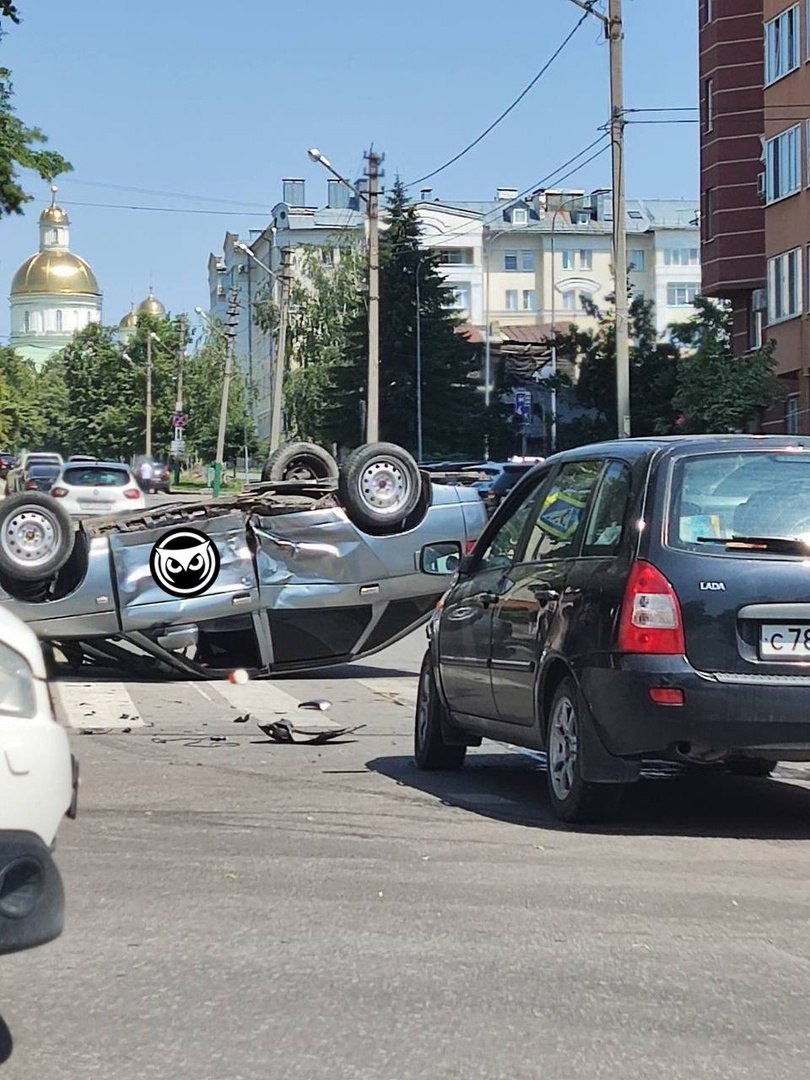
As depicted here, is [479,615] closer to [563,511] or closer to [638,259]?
[563,511]

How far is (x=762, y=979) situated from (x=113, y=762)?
560 cm

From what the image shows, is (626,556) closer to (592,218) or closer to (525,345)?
(525,345)

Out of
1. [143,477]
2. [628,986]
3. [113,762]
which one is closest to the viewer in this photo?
[628,986]

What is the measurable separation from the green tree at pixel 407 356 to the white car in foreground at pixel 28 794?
75.6 metres

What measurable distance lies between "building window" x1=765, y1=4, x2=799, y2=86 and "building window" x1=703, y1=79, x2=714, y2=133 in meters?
8.00

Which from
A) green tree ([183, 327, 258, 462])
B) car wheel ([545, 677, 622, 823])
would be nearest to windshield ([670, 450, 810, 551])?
car wheel ([545, 677, 622, 823])

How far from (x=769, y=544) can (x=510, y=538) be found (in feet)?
6.40

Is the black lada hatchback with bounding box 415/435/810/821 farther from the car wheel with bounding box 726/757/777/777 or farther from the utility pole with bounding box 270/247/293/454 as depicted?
the utility pole with bounding box 270/247/293/454

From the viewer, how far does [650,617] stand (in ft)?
24.7

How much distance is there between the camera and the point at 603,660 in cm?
763

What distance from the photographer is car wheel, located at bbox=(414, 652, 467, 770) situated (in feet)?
32.4

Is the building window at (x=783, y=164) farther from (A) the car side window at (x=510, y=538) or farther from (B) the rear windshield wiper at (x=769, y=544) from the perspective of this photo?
(B) the rear windshield wiper at (x=769, y=544)

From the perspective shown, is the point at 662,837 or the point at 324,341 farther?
the point at 324,341

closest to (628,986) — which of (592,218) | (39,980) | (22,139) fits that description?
(39,980)
